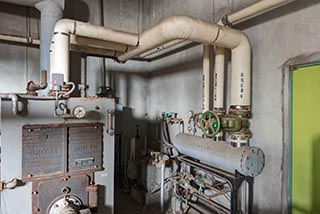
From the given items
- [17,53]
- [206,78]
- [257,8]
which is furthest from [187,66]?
[17,53]

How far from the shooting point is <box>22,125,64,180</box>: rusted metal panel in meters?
1.57

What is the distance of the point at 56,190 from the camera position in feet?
5.52

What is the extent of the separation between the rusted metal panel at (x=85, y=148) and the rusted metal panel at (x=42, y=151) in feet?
0.26

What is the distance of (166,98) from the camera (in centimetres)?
353

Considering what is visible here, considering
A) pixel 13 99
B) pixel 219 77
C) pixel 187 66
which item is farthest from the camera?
pixel 187 66

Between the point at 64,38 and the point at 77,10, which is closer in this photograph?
the point at 64,38

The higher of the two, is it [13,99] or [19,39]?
[19,39]

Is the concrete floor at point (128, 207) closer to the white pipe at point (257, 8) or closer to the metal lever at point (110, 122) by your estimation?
the metal lever at point (110, 122)

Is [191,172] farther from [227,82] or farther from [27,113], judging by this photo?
[27,113]

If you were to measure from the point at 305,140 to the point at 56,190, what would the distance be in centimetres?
192

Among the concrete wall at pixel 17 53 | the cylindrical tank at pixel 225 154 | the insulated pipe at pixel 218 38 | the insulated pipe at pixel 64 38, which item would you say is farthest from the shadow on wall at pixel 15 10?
the cylindrical tank at pixel 225 154

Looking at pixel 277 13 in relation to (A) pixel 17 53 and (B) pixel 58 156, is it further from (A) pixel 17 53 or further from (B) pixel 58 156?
(A) pixel 17 53

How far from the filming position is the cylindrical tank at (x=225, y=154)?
159 centimetres

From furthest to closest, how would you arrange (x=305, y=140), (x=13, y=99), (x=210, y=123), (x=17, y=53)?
(x=17, y=53) → (x=210, y=123) → (x=305, y=140) → (x=13, y=99)
